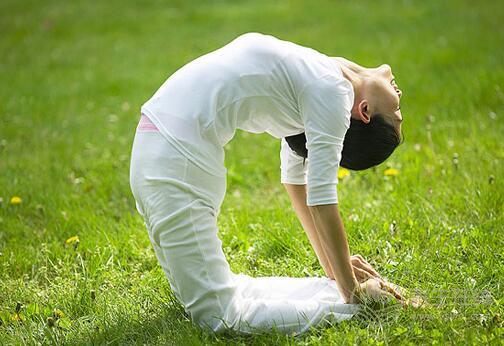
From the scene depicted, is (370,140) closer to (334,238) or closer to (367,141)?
(367,141)

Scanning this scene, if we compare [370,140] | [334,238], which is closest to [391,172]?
[370,140]

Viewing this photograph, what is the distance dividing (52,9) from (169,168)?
387 inches

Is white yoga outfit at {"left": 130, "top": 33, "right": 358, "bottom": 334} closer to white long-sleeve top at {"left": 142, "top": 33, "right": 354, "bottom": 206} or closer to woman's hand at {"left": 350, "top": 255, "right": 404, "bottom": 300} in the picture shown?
white long-sleeve top at {"left": 142, "top": 33, "right": 354, "bottom": 206}

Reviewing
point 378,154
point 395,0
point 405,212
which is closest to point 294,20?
point 395,0

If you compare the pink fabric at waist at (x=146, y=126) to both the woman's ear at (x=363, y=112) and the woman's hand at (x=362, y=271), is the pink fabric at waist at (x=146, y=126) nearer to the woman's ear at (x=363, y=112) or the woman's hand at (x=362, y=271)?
the woman's ear at (x=363, y=112)

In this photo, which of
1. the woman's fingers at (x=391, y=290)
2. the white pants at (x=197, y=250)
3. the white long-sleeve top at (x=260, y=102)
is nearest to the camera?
the white long-sleeve top at (x=260, y=102)

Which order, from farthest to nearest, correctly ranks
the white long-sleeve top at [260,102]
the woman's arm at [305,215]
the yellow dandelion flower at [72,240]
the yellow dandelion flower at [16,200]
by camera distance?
the yellow dandelion flower at [16,200] < the yellow dandelion flower at [72,240] < the woman's arm at [305,215] < the white long-sleeve top at [260,102]

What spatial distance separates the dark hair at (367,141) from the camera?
2.58 metres

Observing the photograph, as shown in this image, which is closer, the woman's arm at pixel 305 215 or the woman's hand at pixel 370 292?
the woman's hand at pixel 370 292

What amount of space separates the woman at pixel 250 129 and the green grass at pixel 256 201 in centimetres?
12

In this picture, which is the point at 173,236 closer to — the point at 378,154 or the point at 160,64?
the point at 378,154

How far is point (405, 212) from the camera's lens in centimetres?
351

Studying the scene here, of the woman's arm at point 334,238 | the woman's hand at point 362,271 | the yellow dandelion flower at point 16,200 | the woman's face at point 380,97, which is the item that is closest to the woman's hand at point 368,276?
the woman's hand at point 362,271

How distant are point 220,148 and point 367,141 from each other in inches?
20.9
